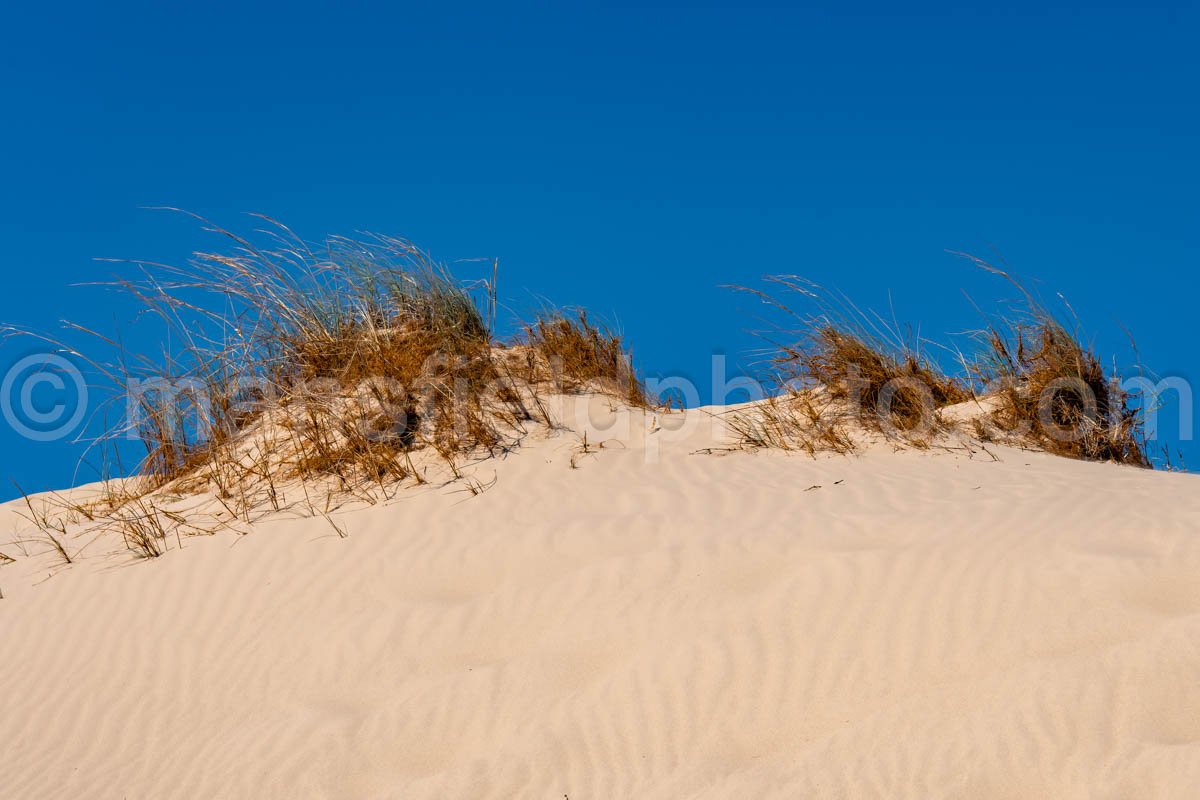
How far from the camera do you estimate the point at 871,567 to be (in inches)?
182

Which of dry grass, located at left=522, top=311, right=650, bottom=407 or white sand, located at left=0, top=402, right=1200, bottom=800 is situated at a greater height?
dry grass, located at left=522, top=311, right=650, bottom=407

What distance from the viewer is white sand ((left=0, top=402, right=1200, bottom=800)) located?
3.66 m

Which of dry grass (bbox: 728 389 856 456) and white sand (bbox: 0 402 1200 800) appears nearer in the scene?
white sand (bbox: 0 402 1200 800)

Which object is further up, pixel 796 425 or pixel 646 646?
pixel 796 425

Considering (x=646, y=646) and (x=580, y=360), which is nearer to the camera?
(x=646, y=646)

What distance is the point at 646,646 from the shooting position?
4395 mm

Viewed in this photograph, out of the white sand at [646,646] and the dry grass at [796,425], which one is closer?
the white sand at [646,646]

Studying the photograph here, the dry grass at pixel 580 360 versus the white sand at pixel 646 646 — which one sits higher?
the dry grass at pixel 580 360

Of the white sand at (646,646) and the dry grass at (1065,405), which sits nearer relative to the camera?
the white sand at (646,646)

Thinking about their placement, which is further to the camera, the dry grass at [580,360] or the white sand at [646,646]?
the dry grass at [580,360]

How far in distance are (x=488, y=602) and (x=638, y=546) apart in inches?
31.5

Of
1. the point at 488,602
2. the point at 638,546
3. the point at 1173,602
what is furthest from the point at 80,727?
the point at 1173,602

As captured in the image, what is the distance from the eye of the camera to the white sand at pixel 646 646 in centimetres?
366

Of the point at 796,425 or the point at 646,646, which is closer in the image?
the point at 646,646
